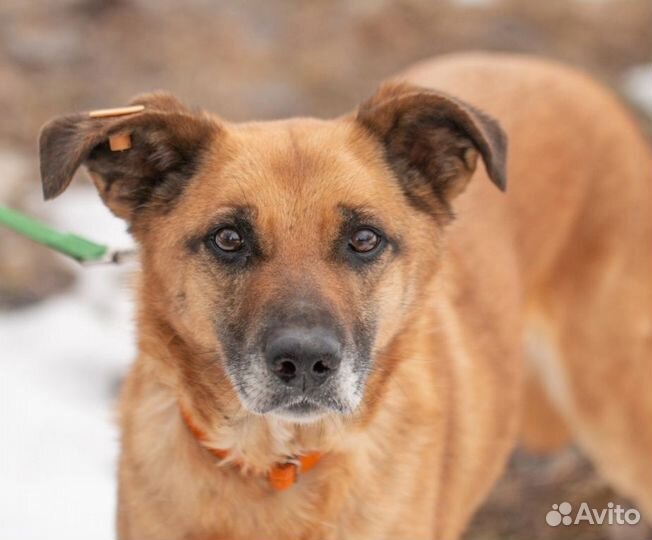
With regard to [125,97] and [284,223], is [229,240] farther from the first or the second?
[125,97]

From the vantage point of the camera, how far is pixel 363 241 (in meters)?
3.14

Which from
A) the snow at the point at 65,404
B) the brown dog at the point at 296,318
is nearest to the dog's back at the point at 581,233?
the brown dog at the point at 296,318

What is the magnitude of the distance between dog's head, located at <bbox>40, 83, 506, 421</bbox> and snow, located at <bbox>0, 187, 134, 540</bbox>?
104 cm

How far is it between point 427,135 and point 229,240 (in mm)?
786

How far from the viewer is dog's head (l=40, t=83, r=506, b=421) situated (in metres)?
2.92

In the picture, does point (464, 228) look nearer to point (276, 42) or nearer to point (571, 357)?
point (571, 357)

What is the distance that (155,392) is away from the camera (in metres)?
3.39

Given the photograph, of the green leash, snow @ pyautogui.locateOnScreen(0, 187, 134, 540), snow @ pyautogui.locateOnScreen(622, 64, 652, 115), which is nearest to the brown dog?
the green leash

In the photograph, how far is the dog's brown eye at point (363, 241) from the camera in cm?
312

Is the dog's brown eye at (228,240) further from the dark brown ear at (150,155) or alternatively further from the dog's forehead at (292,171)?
the dark brown ear at (150,155)

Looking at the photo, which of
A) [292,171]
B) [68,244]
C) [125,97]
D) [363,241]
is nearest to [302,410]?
[363,241]

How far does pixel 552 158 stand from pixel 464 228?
0.61 metres

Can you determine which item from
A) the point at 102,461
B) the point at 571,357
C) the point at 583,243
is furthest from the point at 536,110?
the point at 102,461

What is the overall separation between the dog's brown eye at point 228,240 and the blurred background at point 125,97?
49cm
